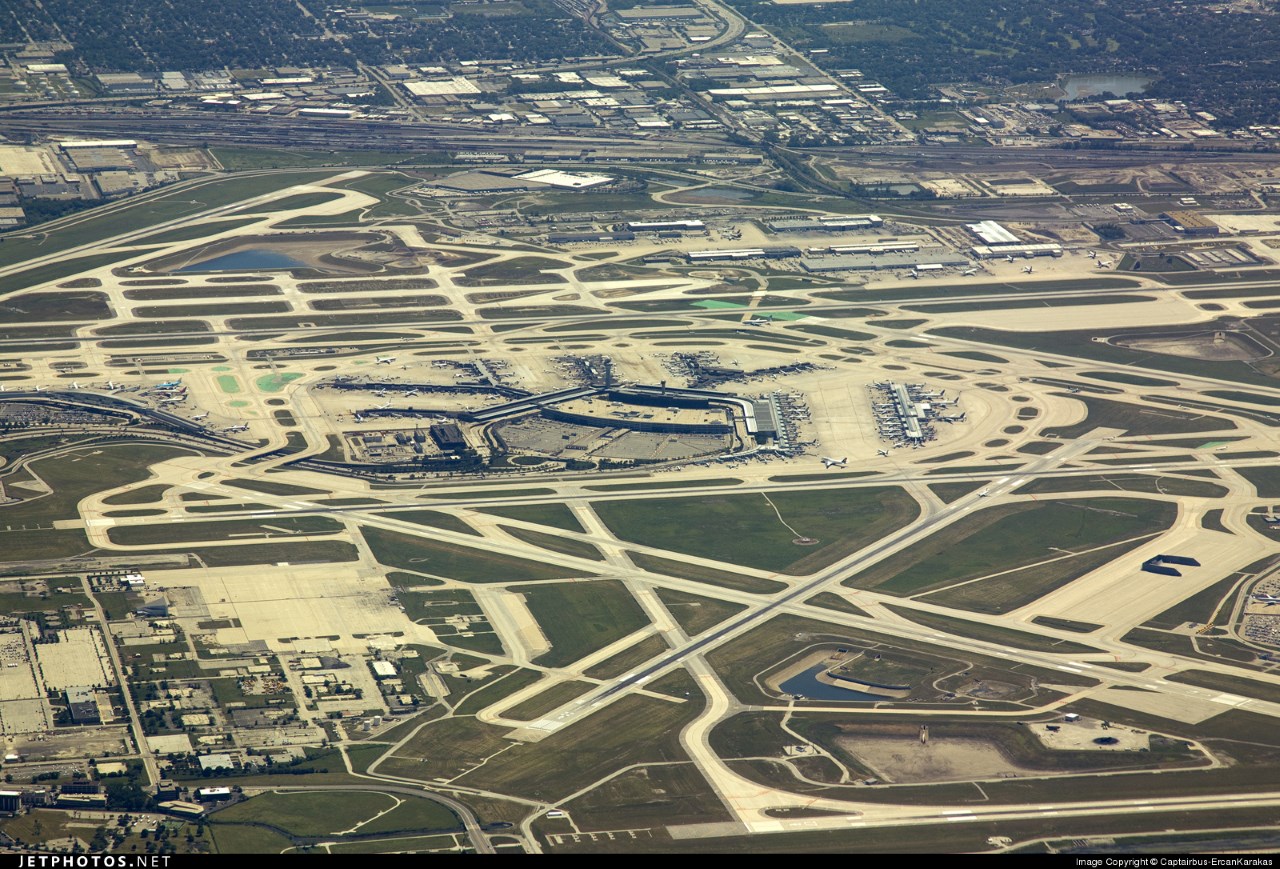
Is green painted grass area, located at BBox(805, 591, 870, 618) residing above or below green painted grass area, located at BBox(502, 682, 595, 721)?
below

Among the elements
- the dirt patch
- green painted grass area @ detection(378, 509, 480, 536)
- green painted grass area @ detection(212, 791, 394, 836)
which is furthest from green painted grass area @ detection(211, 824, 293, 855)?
green painted grass area @ detection(378, 509, 480, 536)

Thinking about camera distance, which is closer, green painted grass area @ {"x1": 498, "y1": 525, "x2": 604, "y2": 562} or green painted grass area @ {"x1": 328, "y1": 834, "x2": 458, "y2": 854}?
green painted grass area @ {"x1": 328, "y1": 834, "x2": 458, "y2": 854}

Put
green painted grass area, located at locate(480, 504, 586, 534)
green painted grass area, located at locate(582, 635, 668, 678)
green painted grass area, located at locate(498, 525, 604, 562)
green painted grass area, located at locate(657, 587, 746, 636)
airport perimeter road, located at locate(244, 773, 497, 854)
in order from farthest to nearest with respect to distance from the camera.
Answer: green painted grass area, located at locate(480, 504, 586, 534) < green painted grass area, located at locate(498, 525, 604, 562) < green painted grass area, located at locate(657, 587, 746, 636) < green painted grass area, located at locate(582, 635, 668, 678) < airport perimeter road, located at locate(244, 773, 497, 854)

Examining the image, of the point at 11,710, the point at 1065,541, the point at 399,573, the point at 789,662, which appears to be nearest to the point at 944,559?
the point at 1065,541

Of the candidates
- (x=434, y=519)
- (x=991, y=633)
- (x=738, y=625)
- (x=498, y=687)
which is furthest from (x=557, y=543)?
(x=991, y=633)

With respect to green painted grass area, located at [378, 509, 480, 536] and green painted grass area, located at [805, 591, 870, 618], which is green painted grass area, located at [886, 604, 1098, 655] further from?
green painted grass area, located at [378, 509, 480, 536]

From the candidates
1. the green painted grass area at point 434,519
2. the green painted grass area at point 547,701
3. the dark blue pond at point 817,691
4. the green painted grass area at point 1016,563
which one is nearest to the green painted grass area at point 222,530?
the green painted grass area at point 434,519

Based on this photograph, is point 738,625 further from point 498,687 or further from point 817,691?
point 498,687

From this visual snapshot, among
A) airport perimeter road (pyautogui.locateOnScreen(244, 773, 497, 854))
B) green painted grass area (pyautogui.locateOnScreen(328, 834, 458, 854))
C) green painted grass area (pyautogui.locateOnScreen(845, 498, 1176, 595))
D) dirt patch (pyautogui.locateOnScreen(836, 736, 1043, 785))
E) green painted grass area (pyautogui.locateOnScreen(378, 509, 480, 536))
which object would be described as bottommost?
green painted grass area (pyautogui.locateOnScreen(845, 498, 1176, 595))
